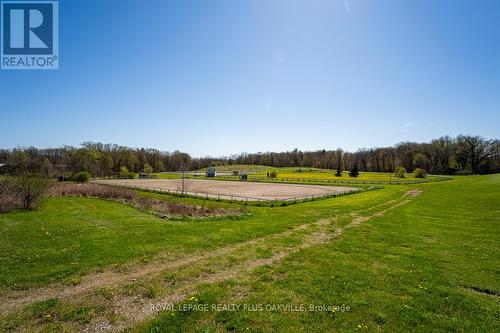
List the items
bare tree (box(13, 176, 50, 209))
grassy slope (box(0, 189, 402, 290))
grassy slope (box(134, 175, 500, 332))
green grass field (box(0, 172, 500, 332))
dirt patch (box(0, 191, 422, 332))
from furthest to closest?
1. bare tree (box(13, 176, 50, 209))
2. grassy slope (box(0, 189, 402, 290))
3. dirt patch (box(0, 191, 422, 332))
4. green grass field (box(0, 172, 500, 332))
5. grassy slope (box(134, 175, 500, 332))

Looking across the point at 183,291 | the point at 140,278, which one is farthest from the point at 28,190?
the point at 183,291

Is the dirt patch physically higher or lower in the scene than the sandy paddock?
higher

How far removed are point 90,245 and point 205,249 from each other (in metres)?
5.00

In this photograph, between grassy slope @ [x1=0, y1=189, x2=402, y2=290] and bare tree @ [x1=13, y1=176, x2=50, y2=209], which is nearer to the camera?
grassy slope @ [x1=0, y1=189, x2=402, y2=290]

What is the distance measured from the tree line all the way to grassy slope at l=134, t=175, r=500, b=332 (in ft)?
257

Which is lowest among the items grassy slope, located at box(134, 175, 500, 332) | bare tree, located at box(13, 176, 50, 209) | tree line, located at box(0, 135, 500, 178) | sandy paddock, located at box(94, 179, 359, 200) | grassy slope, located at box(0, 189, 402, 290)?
sandy paddock, located at box(94, 179, 359, 200)

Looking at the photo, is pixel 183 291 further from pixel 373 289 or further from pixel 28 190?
pixel 28 190

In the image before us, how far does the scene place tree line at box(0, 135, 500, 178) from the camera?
332 ft

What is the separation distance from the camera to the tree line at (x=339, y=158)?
332 feet

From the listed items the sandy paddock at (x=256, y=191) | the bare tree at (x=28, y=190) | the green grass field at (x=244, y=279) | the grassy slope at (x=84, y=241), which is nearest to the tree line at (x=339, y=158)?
the sandy paddock at (x=256, y=191)

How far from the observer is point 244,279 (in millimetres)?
9023

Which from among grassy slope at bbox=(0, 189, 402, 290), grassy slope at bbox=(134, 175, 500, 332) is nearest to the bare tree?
grassy slope at bbox=(0, 189, 402, 290)

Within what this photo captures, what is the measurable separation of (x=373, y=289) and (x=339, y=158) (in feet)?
556

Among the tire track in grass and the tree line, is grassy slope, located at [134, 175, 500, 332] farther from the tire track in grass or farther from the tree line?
the tree line
